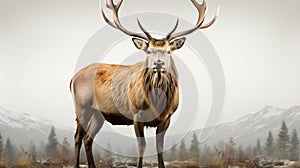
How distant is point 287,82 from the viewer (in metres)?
6.18

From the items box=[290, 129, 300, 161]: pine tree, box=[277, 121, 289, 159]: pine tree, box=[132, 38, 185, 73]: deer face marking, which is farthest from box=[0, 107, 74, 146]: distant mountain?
box=[290, 129, 300, 161]: pine tree

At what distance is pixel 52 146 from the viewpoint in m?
6.27

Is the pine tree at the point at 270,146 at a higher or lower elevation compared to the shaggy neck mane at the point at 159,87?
lower

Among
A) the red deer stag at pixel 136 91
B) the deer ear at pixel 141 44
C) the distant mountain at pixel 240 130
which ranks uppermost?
the deer ear at pixel 141 44

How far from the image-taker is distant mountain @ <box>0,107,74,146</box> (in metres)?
6.36

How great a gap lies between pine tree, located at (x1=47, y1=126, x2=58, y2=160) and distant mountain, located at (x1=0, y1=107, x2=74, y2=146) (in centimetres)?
5

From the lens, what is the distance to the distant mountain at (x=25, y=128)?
636 centimetres

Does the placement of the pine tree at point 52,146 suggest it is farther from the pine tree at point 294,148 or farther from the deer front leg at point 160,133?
the pine tree at point 294,148

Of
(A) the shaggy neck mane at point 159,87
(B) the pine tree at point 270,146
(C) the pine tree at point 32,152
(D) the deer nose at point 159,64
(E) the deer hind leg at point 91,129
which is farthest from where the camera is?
(C) the pine tree at point 32,152

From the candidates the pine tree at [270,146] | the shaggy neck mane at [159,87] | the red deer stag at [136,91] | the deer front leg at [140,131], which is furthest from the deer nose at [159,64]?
the pine tree at [270,146]

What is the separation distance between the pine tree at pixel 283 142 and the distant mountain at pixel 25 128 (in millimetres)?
2482

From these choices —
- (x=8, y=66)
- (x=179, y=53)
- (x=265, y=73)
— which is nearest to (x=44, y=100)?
(x=8, y=66)

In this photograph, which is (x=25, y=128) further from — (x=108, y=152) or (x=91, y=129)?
(x=91, y=129)

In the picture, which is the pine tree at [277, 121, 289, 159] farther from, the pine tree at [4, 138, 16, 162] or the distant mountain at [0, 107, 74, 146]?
the pine tree at [4, 138, 16, 162]
